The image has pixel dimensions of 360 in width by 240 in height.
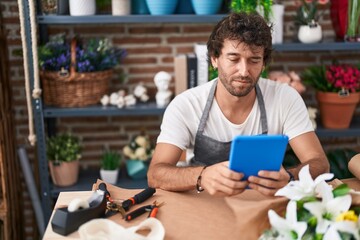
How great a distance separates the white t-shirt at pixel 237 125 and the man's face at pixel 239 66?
0.16 metres

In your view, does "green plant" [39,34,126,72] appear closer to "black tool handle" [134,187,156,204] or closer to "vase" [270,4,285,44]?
"vase" [270,4,285,44]

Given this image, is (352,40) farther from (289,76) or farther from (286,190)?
(286,190)

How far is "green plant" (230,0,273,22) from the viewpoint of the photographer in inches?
105

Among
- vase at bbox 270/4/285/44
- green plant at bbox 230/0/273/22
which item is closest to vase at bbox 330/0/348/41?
vase at bbox 270/4/285/44

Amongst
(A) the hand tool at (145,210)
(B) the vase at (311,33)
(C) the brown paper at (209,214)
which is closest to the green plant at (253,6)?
(B) the vase at (311,33)

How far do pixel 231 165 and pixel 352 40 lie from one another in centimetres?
181

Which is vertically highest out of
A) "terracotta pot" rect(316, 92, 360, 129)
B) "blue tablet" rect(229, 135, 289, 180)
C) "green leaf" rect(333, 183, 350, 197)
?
"blue tablet" rect(229, 135, 289, 180)

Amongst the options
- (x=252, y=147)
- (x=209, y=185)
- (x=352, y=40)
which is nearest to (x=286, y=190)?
(x=252, y=147)

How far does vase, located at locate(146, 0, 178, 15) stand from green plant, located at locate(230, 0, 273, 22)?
32 cm

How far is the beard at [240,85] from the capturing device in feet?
6.22

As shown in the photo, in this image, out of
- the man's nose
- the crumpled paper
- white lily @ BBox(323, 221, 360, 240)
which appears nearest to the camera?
white lily @ BBox(323, 221, 360, 240)

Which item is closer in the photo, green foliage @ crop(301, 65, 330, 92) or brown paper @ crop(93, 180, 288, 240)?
brown paper @ crop(93, 180, 288, 240)

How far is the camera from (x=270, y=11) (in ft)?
8.91

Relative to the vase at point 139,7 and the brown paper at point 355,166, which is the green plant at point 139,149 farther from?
the brown paper at point 355,166
